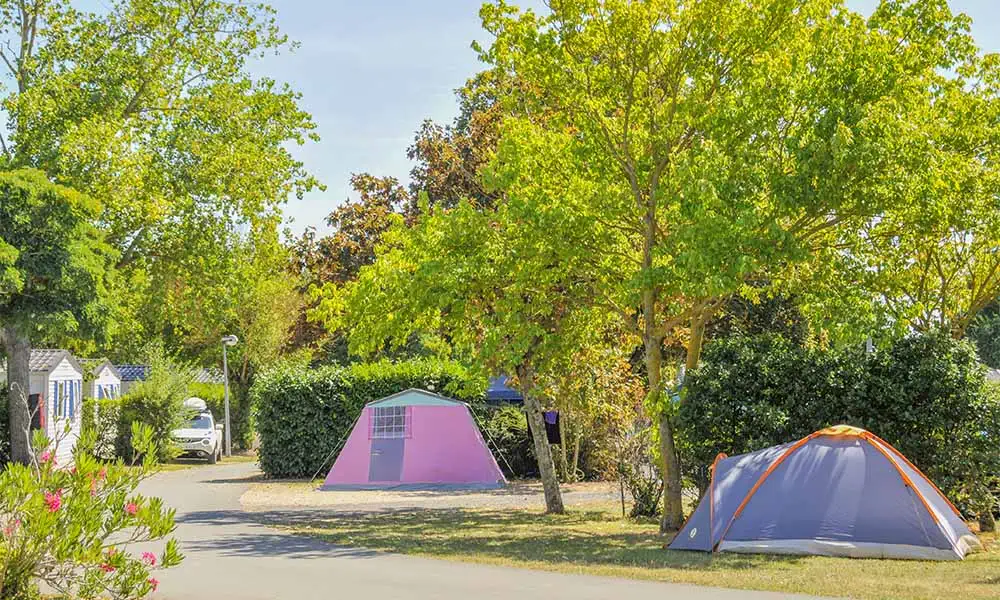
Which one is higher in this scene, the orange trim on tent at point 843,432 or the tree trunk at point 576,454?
the orange trim on tent at point 843,432

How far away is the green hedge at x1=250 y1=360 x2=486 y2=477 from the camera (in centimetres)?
2691

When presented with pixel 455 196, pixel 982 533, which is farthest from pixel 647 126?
pixel 455 196

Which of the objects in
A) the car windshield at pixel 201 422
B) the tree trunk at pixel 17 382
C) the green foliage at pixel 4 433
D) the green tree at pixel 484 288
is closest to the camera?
the green tree at pixel 484 288

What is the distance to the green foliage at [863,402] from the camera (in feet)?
48.8

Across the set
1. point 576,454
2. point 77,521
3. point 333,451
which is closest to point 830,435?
point 77,521

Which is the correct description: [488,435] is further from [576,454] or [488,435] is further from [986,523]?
[986,523]

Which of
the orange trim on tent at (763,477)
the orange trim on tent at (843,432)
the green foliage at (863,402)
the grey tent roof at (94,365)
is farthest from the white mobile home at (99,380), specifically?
the orange trim on tent at (843,432)

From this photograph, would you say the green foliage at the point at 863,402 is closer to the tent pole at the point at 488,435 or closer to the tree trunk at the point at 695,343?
the tree trunk at the point at 695,343

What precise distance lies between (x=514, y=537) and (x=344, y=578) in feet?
16.4

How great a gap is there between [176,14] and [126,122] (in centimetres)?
338

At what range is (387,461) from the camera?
82.6ft

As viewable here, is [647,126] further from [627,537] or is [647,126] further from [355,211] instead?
[355,211]

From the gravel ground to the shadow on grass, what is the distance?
1.17m

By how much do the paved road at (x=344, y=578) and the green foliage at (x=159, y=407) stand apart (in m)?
15.8
